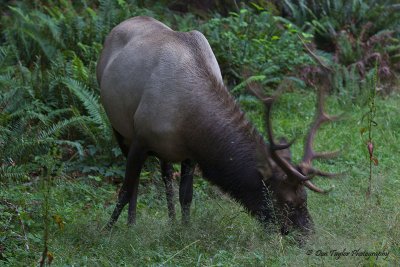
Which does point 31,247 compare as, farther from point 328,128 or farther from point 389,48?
point 389,48

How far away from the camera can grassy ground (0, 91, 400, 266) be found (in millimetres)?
6230

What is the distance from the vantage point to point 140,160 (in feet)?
24.4

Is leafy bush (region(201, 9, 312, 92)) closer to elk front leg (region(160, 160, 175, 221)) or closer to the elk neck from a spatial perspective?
elk front leg (region(160, 160, 175, 221))

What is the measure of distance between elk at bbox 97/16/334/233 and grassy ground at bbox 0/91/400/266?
265mm

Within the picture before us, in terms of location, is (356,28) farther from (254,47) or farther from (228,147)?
(228,147)

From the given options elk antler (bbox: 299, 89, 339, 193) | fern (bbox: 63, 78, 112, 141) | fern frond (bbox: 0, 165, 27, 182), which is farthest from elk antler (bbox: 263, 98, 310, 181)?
fern (bbox: 63, 78, 112, 141)

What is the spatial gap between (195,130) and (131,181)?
3.70 ft

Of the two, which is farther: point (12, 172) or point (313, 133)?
point (12, 172)

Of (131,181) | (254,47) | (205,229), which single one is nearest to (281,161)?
(205,229)

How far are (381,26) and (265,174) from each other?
8.95 metres

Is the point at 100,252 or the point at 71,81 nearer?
the point at 100,252

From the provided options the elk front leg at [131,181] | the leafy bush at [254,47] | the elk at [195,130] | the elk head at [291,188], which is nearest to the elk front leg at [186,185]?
the elk at [195,130]

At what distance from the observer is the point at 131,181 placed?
768 cm

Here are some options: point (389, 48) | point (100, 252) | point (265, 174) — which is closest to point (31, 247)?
point (100, 252)
